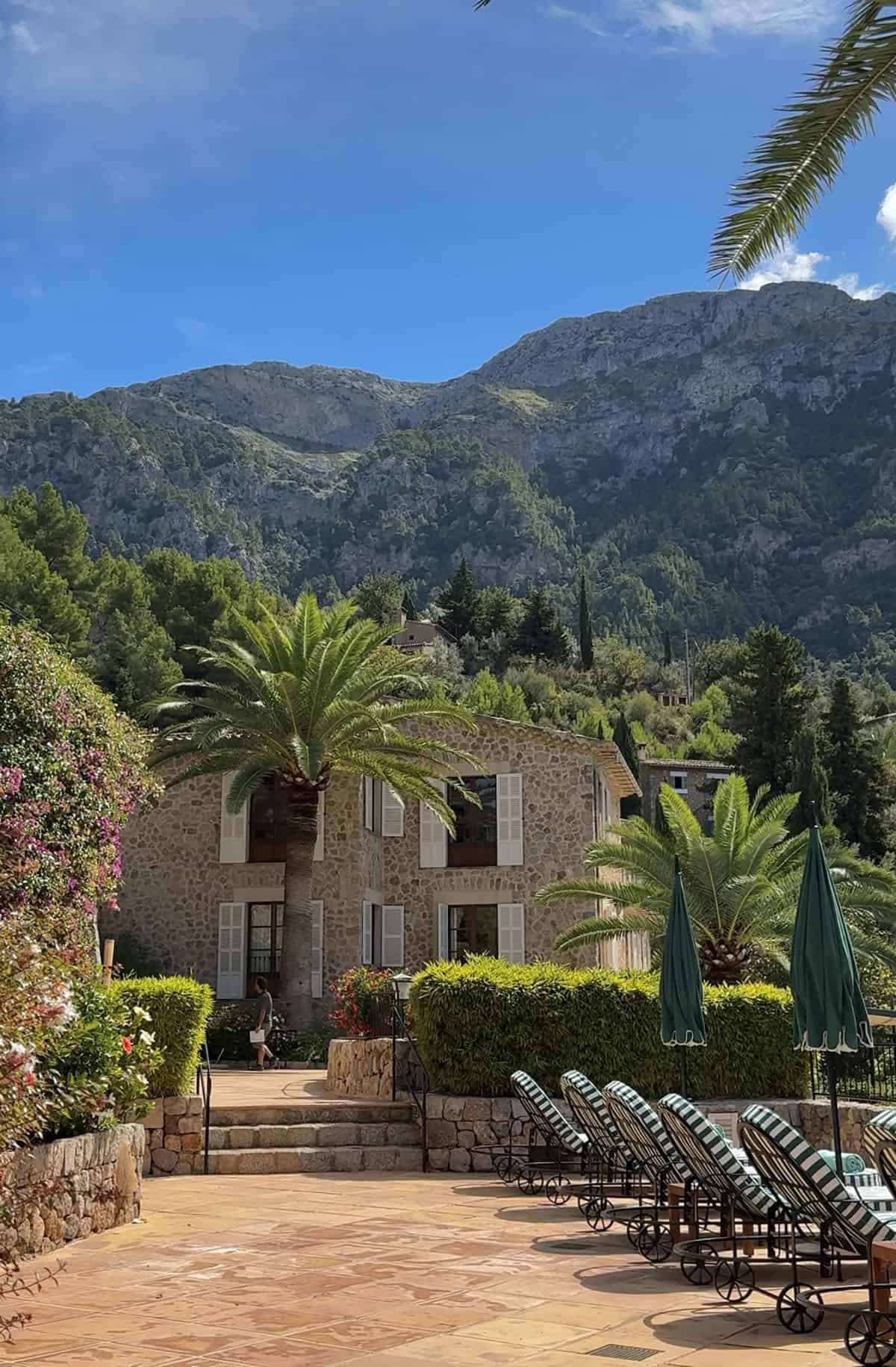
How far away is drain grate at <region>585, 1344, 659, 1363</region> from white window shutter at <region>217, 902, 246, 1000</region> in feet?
62.9

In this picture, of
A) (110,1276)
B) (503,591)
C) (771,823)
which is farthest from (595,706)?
(110,1276)

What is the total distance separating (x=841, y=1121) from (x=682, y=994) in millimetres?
2739

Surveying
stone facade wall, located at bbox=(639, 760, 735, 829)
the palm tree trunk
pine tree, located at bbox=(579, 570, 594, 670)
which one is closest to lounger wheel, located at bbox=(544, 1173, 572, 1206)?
the palm tree trunk

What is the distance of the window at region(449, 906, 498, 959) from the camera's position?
25000mm

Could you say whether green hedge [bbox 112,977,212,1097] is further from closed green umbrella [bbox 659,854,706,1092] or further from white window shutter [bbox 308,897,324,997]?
white window shutter [bbox 308,897,324,997]

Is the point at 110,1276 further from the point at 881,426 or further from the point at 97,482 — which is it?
the point at 881,426

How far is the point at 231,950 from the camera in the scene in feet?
79.7

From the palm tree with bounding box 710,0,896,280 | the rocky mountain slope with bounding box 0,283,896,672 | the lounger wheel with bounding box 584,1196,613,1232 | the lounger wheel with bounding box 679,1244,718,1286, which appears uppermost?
the rocky mountain slope with bounding box 0,283,896,672

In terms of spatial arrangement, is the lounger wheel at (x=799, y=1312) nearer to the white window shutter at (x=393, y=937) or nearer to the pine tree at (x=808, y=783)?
the white window shutter at (x=393, y=937)

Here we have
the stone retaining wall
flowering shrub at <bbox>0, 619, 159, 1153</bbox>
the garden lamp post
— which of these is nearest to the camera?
the stone retaining wall

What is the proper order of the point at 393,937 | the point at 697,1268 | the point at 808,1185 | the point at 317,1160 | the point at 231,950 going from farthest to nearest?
1. the point at 393,937
2. the point at 231,950
3. the point at 317,1160
4. the point at 697,1268
5. the point at 808,1185

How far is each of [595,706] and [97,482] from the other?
69368mm

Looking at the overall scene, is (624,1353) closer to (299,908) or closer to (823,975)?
(823,975)

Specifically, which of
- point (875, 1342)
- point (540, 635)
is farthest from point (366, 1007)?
point (540, 635)
